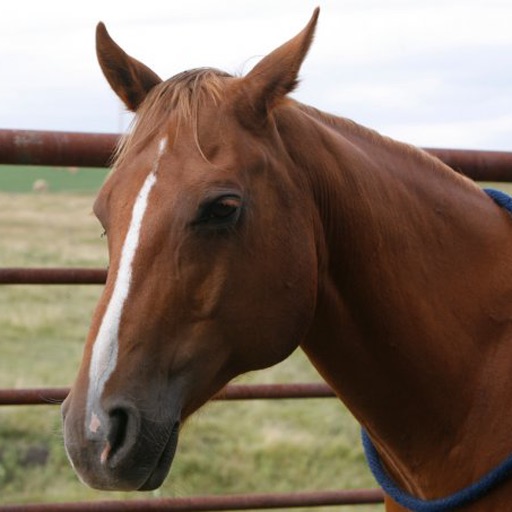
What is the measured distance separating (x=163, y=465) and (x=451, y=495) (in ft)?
2.12

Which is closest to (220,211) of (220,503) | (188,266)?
(188,266)

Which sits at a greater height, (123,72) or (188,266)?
(123,72)

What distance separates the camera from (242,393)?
3.23 metres

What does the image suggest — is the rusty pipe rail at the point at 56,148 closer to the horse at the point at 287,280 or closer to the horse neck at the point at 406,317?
the horse at the point at 287,280

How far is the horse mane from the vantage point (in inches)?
81.2

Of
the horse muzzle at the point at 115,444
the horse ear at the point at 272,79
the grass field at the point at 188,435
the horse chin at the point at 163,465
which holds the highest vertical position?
the horse ear at the point at 272,79

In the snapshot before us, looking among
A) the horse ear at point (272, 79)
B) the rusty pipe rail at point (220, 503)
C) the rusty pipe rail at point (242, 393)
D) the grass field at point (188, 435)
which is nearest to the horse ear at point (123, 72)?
the horse ear at point (272, 79)

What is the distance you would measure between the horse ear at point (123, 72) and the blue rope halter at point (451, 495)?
0.86 m

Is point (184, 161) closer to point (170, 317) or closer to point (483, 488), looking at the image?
point (170, 317)

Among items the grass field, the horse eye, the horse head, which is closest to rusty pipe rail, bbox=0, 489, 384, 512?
the grass field

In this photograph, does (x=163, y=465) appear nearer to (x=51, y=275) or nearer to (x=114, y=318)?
(x=114, y=318)

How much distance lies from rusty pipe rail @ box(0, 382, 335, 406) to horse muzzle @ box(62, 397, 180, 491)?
106cm

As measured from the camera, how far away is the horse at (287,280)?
1909 mm

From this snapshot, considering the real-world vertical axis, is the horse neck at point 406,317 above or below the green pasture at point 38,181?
above
